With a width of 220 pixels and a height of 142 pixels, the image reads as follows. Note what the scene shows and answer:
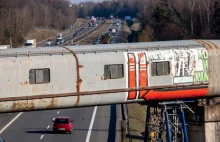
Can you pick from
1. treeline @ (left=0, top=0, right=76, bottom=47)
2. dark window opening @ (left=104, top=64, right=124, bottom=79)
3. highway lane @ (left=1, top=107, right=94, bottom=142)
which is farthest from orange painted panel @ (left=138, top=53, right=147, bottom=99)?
treeline @ (left=0, top=0, right=76, bottom=47)

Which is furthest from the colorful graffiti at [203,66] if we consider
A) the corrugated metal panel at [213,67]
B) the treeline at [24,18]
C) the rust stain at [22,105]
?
the treeline at [24,18]

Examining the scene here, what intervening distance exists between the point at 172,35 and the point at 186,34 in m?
3.65

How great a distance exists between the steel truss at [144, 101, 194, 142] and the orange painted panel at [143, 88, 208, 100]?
0.31 meters

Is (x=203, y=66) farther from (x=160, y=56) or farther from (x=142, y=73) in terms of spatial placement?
(x=142, y=73)

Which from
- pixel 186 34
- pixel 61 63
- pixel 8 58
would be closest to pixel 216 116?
pixel 61 63

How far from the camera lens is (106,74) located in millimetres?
16125

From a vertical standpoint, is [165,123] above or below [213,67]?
below

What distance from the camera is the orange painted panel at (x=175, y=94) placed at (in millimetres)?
16750

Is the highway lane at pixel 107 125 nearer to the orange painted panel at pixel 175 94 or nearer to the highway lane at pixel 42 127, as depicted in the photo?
the highway lane at pixel 42 127

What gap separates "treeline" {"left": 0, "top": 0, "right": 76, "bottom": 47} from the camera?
7438 centimetres

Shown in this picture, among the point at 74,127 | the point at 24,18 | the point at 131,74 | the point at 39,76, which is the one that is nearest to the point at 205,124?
the point at 131,74

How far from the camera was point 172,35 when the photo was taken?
212 ft

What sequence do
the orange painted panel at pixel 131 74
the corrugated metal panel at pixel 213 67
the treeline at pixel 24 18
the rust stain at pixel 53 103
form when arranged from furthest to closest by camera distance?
the treeline at pixel 24 18 → the corrugated metal panel at pixel 213 67 → the orange painted panel at pixel 131 74 → the rust stain at pixel 53 103

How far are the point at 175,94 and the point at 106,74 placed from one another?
2230 millimetres
